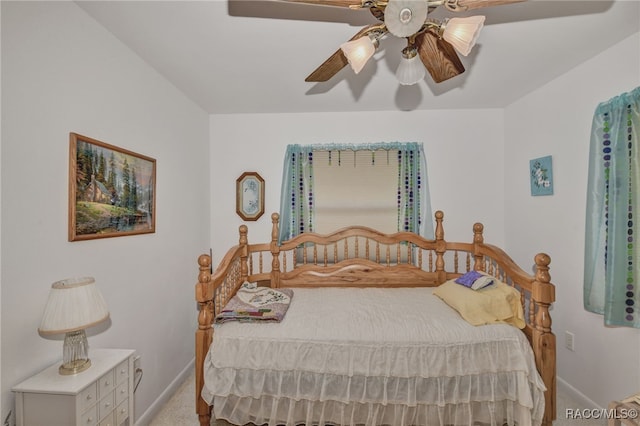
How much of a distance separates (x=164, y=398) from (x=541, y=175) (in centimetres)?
373

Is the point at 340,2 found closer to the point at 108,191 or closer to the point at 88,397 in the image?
the point at 108,191

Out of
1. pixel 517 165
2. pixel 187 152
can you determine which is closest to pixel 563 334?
pixel 517 165

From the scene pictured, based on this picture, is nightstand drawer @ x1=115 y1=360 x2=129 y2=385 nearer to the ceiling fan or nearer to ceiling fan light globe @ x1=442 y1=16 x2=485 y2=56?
the ceiling fan

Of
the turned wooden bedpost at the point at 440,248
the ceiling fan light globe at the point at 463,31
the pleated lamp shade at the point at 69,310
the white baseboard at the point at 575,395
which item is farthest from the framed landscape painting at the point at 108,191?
the white baseboard at the point at 575,395

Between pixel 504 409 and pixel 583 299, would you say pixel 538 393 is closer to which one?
pixel 504 409

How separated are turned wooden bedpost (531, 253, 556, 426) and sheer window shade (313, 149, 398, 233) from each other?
1.38 meters

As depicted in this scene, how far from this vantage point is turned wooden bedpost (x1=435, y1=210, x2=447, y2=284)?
2.66 meters

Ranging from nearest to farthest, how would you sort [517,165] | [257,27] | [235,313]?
[257,27] < [235,313] < [517,165]

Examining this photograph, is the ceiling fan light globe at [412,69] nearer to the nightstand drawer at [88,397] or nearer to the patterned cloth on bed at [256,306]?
the patterned cloth on bed at [256,306]

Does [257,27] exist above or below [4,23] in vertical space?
above

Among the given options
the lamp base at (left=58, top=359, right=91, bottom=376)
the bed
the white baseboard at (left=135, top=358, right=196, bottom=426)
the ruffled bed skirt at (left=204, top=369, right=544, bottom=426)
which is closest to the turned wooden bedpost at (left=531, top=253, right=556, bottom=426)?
the bed

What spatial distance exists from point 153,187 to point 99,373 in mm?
1270

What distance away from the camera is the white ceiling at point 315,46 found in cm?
147

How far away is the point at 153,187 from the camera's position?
2.04 meters
